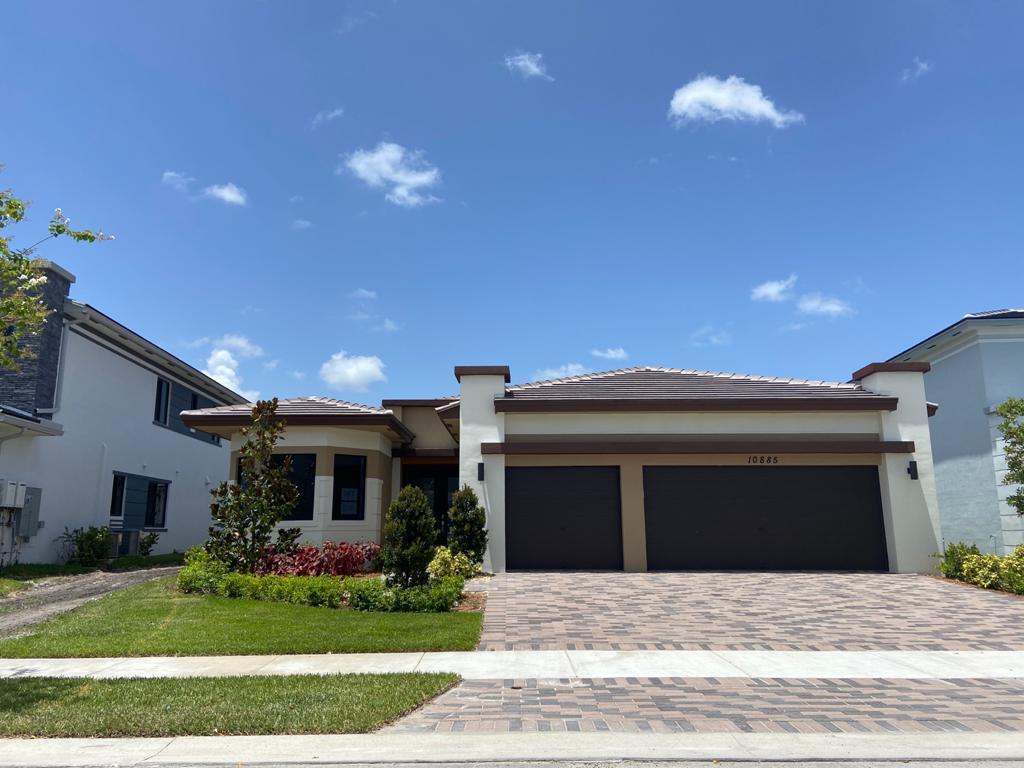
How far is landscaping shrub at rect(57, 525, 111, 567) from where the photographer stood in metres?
18.3

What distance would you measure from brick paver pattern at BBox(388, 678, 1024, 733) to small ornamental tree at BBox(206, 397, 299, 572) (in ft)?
29.2

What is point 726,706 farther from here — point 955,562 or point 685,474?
point 955,562

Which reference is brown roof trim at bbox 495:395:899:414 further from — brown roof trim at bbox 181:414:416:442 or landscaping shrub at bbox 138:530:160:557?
landscaping shrub at bbox 138:530:160:557

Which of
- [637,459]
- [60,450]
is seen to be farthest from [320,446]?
[637,459]

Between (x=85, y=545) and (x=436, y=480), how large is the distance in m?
9.87

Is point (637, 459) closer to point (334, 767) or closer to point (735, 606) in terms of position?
point (735, 606)

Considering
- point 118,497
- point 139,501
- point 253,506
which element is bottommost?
→ point 253,506

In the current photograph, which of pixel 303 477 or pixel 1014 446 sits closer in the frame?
pixel 1014 446

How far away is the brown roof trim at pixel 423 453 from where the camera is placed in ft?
69.5

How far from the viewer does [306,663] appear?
827cm

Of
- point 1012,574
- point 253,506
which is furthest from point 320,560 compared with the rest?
point 1012,574

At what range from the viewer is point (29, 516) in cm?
1717

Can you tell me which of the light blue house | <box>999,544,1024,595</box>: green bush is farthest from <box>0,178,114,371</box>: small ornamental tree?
the light blue house

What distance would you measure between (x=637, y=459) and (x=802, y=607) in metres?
6.03
